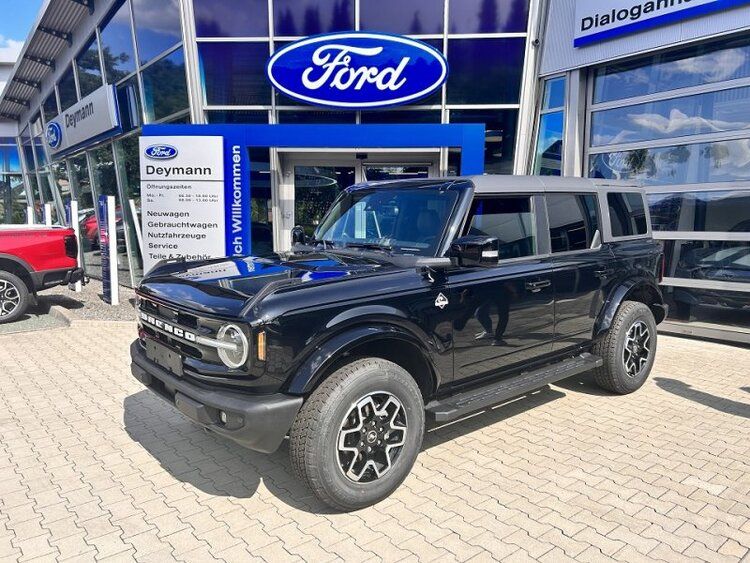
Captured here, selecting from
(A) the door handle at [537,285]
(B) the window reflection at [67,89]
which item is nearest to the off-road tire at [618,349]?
(A) the door handle at [537,285]

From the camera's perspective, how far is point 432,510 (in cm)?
315

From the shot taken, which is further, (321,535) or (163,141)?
(163,141)

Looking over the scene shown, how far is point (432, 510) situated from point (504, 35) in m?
→ 8.79

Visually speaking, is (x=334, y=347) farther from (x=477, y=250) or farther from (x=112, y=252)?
(x=112, y=252)

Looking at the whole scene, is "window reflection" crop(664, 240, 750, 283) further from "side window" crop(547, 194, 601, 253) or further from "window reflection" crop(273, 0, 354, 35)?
"window reflection" crop(273, 0, 354, 35)

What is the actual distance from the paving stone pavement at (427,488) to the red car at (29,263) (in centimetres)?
350

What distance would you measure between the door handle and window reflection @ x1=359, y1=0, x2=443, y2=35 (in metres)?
7.11

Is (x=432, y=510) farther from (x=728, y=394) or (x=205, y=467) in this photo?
(x=728, y=394)

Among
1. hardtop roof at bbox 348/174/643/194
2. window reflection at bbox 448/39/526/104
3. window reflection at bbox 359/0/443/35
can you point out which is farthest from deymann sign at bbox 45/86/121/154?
hardtop roof at bbox 348/174/643/194

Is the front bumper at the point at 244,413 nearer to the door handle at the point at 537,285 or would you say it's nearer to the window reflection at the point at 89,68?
the door handle at the point at 537,285

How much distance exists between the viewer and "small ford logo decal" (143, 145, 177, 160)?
838 cm

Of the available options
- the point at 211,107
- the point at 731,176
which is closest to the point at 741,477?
the point at 731,176

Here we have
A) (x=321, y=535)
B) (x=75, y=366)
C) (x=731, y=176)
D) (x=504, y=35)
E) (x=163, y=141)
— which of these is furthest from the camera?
(x=504, y=35)

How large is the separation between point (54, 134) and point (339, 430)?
16.7 m
